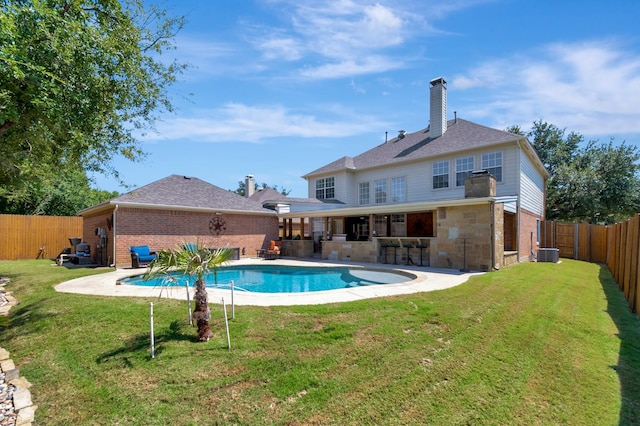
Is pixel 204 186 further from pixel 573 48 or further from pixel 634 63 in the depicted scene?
pixel 634 63

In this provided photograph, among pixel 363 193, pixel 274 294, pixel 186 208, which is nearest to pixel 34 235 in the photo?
pixel 186 208

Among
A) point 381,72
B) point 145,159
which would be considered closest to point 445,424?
point 145,159

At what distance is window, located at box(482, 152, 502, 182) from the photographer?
54.1 ft

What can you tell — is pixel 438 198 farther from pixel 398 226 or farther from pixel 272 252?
pixel 272 252

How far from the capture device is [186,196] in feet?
59.9

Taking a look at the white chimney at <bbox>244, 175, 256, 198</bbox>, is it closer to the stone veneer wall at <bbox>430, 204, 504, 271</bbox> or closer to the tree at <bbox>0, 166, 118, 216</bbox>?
the tree at <bbox>0, 166, 118, 216</bbox>

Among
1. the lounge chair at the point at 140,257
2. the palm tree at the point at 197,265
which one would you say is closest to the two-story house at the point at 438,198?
the lounge chair at the point at 140,257

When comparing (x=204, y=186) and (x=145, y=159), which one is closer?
(x=145, y=159)

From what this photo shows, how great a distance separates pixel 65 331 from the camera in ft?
19.7

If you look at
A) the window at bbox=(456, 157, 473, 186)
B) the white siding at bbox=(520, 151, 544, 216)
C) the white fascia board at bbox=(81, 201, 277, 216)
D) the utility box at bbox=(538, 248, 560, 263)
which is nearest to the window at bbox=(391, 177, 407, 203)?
the window at bbox=(456, 157, 473, 186)

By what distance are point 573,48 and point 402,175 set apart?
1033 cm

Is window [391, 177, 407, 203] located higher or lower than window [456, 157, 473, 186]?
lower

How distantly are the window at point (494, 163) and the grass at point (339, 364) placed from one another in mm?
10322

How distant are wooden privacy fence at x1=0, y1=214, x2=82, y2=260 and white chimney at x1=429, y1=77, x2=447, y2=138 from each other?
80.0ft
